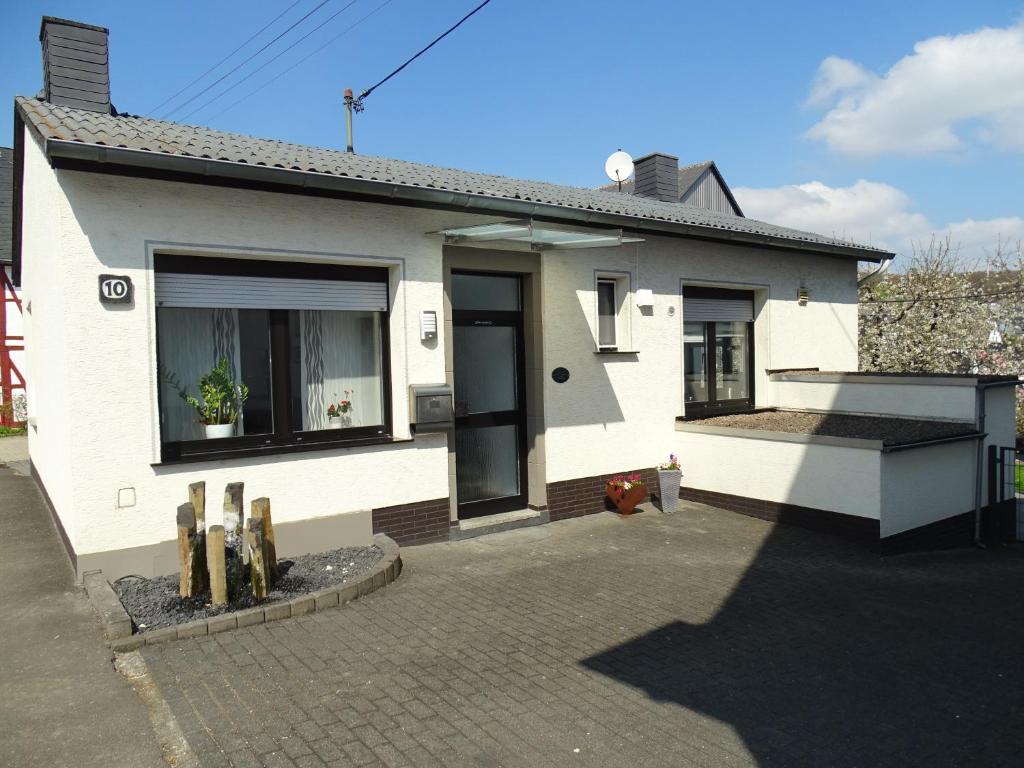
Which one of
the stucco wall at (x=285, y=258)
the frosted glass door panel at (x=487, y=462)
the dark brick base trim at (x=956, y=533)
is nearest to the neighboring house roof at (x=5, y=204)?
the stucco wall at (x=285, y=258)

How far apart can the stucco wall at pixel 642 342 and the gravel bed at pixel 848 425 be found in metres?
0.70

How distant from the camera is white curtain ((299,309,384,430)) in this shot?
6.92m

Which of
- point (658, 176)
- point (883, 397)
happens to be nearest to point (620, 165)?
point (658, 176)

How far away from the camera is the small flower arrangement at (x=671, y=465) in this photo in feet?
29.1

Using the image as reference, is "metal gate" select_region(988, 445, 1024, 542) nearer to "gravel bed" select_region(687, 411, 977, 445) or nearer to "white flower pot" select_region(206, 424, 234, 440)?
"gravel bed" select_region(687, 411, 977, 445)

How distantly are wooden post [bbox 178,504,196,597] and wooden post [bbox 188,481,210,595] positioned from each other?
0.13 ft

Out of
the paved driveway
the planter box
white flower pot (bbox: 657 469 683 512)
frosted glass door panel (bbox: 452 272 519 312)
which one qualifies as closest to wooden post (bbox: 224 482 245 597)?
the paved driveway

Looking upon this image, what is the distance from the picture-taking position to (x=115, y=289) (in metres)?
5.65

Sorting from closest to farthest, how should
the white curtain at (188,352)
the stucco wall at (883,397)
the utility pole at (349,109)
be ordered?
the white curtain at (188,352), the stucco wall at (883,397), the utility pole at (349,109)

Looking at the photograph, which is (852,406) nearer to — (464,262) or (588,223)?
(588,223)

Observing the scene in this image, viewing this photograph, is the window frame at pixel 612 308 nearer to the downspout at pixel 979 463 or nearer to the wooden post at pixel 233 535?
the downspout at pixel 979 463

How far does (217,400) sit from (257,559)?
1.66m

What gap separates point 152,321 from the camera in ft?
19.2

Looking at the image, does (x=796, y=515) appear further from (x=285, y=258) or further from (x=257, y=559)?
(x=285, y=258)
